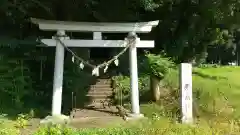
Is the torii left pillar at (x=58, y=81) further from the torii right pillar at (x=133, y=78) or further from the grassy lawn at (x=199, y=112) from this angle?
the torii right pillar at (x=133, y=78)

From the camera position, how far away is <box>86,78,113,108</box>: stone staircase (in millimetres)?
17312

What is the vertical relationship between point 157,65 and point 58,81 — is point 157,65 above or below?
above

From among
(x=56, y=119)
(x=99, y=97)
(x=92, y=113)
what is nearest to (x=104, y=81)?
(x=99, y=97)

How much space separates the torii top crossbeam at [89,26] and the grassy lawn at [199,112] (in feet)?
11.6

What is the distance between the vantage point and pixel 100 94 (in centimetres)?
1823

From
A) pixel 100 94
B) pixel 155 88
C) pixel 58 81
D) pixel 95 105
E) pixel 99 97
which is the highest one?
pixel 58 81

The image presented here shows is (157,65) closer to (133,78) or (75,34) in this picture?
(133,78)

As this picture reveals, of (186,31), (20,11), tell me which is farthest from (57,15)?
(186,31)

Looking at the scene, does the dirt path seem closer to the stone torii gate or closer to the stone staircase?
the stone torii gate

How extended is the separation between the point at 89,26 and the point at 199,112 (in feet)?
19.2

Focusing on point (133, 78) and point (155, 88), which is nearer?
point (133, 78)

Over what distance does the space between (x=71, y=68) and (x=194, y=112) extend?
6.21 m

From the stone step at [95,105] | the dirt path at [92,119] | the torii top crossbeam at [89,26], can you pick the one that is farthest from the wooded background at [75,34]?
the torii top crossbeam at [89,26]

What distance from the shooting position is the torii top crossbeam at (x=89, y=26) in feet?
45.1
